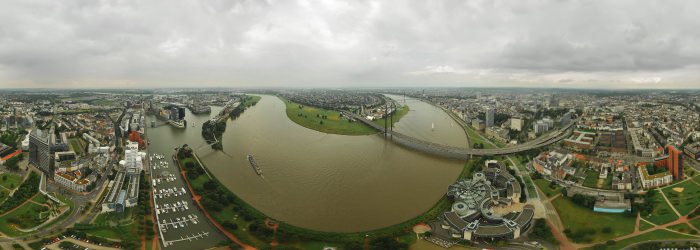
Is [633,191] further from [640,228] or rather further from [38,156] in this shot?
[38,156]

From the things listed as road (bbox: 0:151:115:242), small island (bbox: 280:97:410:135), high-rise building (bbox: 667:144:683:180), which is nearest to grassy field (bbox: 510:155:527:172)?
high-rise building (bbox: 667:144:683:180)

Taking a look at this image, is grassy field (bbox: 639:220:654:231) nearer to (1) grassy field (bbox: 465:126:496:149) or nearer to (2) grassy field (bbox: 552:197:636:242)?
(2) grassy field (bbox: 552:197:636:242)

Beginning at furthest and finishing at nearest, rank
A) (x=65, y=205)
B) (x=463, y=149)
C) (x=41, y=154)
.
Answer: (x=463, y=149) < (x=41, y=154) < (x=65, y=205)

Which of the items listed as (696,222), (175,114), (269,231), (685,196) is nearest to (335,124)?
A: (175,114)

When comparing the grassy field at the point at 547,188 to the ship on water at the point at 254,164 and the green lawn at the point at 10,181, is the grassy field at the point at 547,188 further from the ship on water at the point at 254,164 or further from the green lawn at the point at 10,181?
the green lawn at the point at 10,181

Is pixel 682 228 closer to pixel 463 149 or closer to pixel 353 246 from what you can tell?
pixel 463 149

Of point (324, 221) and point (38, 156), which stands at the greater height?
point (38, 156)

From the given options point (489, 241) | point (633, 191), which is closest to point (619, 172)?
point (633, 191)
